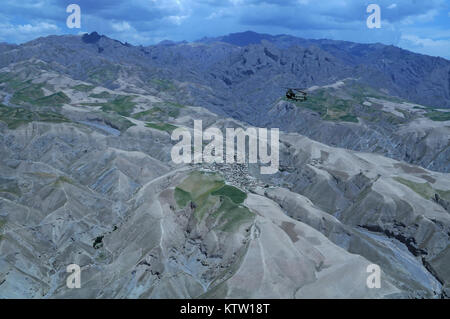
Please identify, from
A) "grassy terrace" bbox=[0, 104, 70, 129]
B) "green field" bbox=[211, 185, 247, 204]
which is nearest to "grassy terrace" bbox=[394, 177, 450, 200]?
"green field" bbox=[211, 185, 247, 204]

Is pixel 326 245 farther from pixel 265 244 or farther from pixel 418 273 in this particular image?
pixel 418 273

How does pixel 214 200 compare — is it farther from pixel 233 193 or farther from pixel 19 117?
pixel 19 117

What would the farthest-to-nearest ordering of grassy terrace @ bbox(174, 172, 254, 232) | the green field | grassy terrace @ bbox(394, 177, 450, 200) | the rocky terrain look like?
grassy terrace @ bbox(394, 177, 450, 200), the green field, grassy terrace @ bbox(174, 172, 254, 232), the rocky terrain

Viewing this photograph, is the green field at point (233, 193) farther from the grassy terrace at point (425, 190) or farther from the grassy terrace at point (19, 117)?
the grassy terrace at point (19, 117)

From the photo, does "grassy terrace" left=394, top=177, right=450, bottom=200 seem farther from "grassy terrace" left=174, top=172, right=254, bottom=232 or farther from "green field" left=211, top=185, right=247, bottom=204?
"grassy terrace" left=174, top=172, right=254, bottom=232

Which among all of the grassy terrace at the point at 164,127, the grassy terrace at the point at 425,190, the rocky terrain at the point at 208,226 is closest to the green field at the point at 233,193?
the rocky terrain at the point at 208,226

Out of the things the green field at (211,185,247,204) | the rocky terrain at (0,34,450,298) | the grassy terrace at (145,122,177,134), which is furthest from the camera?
the grassy terrace at (145,122,177,134)

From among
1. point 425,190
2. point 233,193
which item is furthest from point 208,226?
point 425,190

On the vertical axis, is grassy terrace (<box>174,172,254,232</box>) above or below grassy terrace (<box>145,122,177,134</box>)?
below
